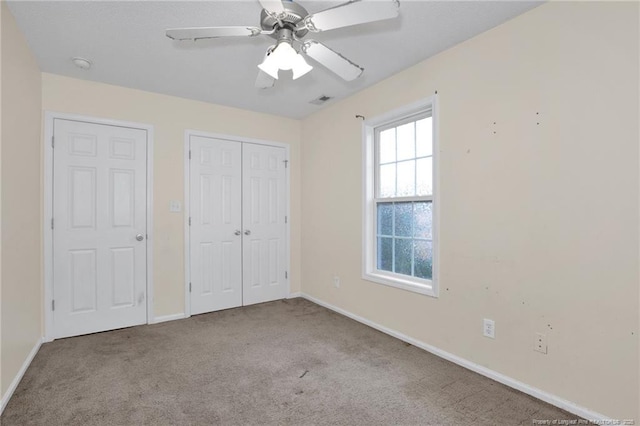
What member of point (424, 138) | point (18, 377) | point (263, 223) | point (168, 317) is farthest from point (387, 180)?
point (18, 377)

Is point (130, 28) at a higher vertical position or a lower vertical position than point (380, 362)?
higher

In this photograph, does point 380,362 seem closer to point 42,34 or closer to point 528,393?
point 528,393

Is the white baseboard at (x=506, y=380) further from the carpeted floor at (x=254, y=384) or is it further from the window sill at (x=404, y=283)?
the window sill at (x=404, y=283)

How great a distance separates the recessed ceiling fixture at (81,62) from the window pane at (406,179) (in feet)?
9.45

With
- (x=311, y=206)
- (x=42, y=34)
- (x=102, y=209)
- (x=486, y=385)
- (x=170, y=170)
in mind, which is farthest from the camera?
(x=311, y=206)

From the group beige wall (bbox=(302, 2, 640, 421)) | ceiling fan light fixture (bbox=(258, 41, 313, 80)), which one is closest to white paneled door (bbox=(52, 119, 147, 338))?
ceiling fan light fixture (bbox=(258, 41, 313, 80))

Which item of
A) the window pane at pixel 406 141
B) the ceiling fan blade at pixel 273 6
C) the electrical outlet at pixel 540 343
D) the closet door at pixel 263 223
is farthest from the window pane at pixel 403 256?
the ceiling fan blade at pixel 273 6

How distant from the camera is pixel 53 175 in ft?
9.91

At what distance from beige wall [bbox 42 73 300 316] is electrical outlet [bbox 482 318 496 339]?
9.90 ft

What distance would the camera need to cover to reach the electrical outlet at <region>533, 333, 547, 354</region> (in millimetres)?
2037

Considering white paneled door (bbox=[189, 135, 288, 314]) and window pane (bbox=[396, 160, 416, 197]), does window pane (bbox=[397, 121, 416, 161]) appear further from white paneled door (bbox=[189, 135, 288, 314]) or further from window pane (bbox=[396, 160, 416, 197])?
white paneled door (bbox=[189, 135, 288, 314])

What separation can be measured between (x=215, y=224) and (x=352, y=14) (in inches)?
116

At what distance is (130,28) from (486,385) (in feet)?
11.3

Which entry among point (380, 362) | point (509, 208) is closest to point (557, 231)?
point (509, 208)
